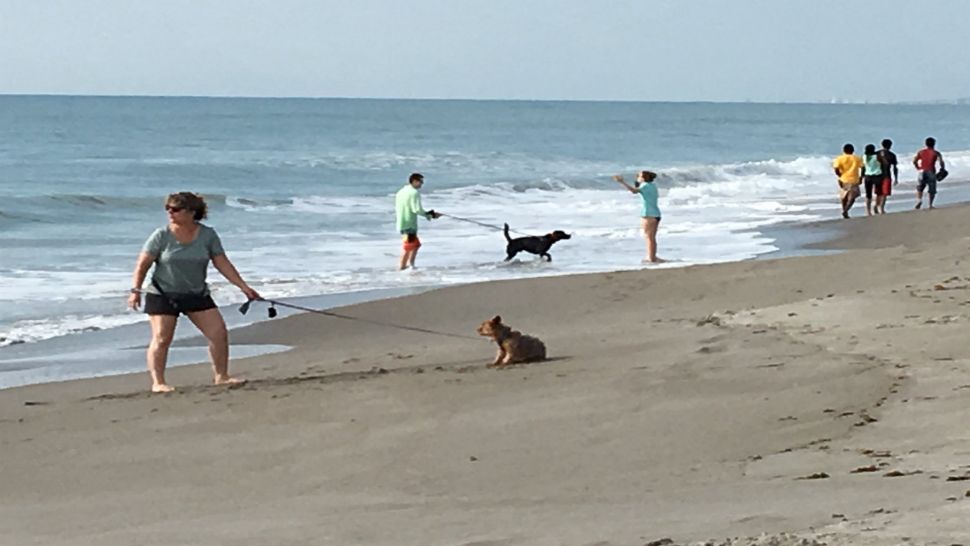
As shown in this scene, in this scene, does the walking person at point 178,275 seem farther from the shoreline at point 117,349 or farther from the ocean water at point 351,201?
the ocean water at point 351,201

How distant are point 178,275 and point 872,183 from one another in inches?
632

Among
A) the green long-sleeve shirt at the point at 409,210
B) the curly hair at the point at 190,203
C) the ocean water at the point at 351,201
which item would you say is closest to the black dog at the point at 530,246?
the ocean water at the point at 351,201

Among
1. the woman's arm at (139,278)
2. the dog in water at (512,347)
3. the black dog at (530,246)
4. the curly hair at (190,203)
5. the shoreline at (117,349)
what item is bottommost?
the shoreline at (117,349)

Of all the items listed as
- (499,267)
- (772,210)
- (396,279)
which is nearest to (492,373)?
(396,279)

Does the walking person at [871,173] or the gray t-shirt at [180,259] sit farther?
the walking person at [871,173]

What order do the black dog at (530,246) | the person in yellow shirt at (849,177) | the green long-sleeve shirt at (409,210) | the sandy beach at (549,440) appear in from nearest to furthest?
the sandy beach at (549,440)
the green long-sleeve shirt at (409,210)
the black dog at (530,246)
the person in yellow shirt at (849,177)

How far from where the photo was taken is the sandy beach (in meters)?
4.66

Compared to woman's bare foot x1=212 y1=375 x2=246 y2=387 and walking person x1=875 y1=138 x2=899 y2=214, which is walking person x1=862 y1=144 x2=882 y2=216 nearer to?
walking person x1=875 y1=138 x2=899 y2=214

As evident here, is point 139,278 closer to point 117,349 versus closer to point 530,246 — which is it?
point 117,349

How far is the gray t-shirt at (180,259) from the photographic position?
8.44m

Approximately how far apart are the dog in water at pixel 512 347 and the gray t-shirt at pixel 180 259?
1807 millimetres

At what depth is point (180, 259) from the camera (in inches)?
333

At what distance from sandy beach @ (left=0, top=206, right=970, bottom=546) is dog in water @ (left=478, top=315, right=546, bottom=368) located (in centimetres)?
18

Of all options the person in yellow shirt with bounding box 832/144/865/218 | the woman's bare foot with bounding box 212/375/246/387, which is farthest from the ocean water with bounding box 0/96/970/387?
the woman's bare foot with bounding box 212/375/246/387
